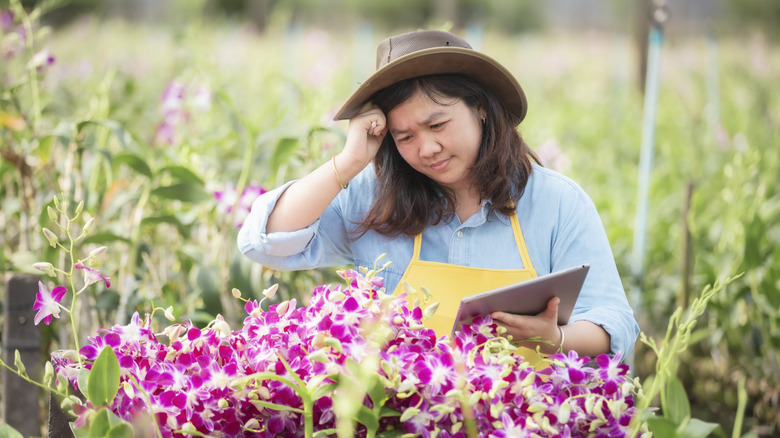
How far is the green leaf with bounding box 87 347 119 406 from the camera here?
2.50 feet

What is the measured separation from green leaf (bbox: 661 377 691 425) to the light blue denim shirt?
480 mm

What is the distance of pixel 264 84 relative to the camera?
494 cm

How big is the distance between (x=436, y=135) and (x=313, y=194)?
0.24m

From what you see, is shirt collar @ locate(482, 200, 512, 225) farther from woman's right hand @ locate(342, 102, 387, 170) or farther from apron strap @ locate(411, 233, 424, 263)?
woman's right hand @ locate(342, 102, 387, 170)

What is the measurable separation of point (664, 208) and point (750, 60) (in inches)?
196

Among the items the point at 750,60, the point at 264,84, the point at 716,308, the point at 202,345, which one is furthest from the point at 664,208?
the point at 750,60

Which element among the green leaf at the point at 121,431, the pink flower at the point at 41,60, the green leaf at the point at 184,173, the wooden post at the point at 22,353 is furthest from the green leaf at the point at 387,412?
the pink flower at the point at 41,60

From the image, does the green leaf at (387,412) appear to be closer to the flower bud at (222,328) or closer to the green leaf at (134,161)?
the flower bud at (222,328)

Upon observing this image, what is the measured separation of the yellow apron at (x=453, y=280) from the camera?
1244 millimetres

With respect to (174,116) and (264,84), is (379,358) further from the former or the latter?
(264,84)

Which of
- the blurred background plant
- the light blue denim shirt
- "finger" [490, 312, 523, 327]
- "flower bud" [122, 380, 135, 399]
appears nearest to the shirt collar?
the light blue denim shirt

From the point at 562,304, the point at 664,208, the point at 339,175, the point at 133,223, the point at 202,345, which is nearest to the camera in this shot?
the point at 202,345

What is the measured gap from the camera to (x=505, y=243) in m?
1.31

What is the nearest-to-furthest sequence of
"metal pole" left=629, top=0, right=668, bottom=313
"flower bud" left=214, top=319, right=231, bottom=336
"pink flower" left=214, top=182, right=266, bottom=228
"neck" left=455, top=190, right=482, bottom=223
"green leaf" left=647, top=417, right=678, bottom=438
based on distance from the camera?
1. "green leaf" left=647, top=417, right=678, bottom=438
2. "flower bud" left=214, top=319, right=231, bottom=336
3. "neck" left=455, top=190, right=482, bottom=223
4. "pink flower" left=214, top=182, right=266, bottom=228
5. "metal pole" left=629, top=0, right=668, bottom=313
